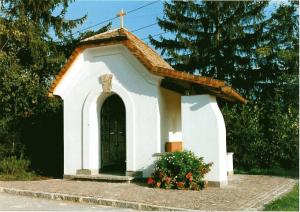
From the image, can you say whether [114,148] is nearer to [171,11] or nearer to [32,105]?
[32,105]

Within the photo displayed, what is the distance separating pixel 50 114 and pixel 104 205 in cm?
871

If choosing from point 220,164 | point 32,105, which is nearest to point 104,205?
point 220,164

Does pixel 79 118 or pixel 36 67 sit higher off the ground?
pixel 36 67

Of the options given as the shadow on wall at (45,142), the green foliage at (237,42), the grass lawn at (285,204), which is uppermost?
the green foliage at (237,42)

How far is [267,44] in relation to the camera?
2302 centimetres

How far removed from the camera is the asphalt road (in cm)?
883

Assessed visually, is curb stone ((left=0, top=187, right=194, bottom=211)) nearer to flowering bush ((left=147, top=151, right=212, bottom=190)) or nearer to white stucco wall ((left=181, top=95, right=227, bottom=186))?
flowering bush ((left=147, top=151, right=212, bottom=190))

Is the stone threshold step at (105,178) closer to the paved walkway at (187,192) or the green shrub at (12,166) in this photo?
the paved walkway at (187,192)

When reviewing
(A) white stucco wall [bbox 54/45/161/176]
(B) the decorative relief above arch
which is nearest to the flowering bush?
(A) white stucco wall [bbox 54/45/161/176]

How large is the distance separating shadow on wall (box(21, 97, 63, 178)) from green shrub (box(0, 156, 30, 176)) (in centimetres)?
116

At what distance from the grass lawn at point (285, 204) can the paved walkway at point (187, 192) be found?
23 cm

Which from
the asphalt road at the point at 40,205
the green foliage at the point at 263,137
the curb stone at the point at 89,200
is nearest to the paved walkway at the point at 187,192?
the curb stone at the point at 89,200

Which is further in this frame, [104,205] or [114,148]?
[114,148]

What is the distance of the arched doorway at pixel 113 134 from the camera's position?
14453mm
